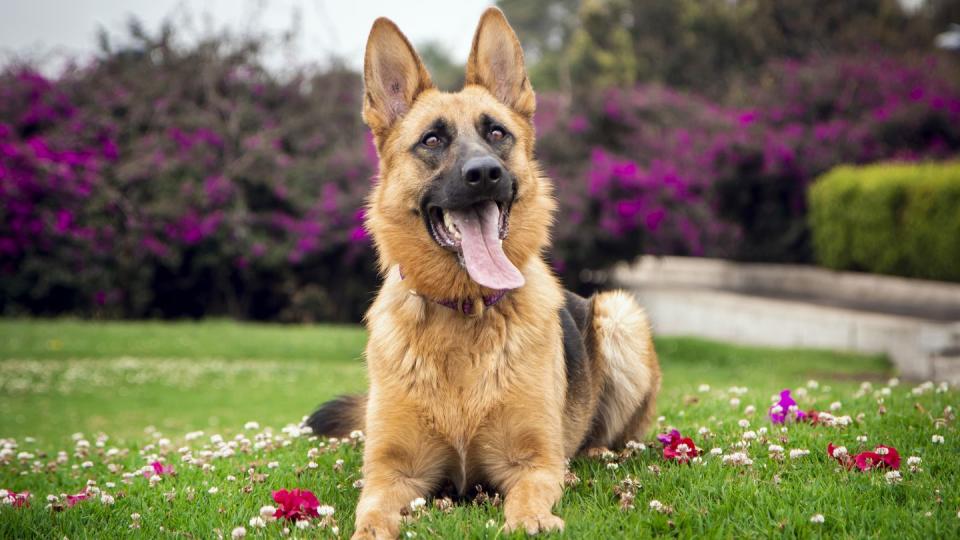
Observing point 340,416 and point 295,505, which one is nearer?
point 295,505

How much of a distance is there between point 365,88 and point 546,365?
74.8 inches

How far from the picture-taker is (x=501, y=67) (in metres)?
5.02

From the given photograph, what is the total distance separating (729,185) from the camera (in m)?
20.8

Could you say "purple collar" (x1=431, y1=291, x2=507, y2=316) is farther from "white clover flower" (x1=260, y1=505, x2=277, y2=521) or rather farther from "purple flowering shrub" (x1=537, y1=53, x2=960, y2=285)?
"purple flowering shrub" (x1=537, y1=53, x2=960, y2=285)

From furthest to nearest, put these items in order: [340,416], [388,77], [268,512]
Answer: [340,416], [388,77], [268,512]

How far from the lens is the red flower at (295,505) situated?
4.01m

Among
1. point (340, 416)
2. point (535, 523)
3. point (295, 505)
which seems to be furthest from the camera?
point (340, 416)

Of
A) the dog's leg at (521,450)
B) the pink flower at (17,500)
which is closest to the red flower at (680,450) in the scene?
the dog's leg at (521,450)

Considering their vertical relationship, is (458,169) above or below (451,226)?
above

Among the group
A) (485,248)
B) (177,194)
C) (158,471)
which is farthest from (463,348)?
(177,194)

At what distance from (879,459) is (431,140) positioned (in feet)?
9.54

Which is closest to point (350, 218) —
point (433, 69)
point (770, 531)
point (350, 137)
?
point (350, 137)

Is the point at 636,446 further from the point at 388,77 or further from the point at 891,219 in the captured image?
the point at 891,219

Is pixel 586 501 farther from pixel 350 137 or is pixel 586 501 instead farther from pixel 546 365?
pixel 350 137
